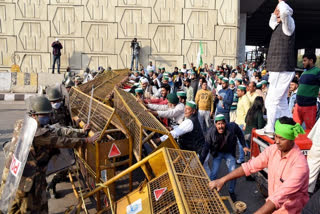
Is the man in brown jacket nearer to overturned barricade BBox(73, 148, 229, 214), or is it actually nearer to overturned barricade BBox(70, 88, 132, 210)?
overturned barricade BBox(70, 88, 132, 210)

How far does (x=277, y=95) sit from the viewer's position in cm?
436

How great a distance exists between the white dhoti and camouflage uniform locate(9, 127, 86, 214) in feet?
10.1

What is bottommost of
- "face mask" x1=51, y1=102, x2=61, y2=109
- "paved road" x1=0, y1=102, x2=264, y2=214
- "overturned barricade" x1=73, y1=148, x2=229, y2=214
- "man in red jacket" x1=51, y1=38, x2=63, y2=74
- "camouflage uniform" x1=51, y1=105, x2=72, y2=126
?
"paved road" x1=0, y1=102, x2=264, y2=214

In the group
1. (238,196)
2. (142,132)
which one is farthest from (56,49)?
(238,196)

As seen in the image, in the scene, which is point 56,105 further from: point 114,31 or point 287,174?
point 114,31

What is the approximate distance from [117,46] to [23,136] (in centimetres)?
1641

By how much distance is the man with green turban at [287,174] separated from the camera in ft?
7.19

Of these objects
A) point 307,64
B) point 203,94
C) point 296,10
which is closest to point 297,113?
point 307,64

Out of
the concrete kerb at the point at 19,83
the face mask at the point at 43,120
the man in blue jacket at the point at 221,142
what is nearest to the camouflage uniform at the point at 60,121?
the face mask at the point at 43,120

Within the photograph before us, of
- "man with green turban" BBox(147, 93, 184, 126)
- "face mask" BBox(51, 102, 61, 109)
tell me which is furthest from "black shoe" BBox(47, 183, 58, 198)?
"man with green turban" BBox(147, 93, 184, 126)

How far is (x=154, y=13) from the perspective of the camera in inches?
720

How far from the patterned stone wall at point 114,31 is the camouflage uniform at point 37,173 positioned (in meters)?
16.2

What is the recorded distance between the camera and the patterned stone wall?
17906 millimetres

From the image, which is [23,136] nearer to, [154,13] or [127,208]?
[127,208]
